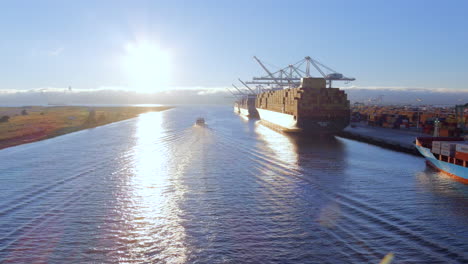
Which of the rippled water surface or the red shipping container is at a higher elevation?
the red shipping container

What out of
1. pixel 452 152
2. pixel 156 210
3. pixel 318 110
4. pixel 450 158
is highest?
pixel 318 110

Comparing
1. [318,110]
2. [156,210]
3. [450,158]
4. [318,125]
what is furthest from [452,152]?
[318,110]

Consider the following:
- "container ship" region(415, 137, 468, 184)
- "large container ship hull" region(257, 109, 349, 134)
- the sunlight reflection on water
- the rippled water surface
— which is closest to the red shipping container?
"container ship" region(415, 137, 468, 184)

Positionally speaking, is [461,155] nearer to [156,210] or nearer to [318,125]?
[156,210]

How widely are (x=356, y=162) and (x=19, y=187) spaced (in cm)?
2885

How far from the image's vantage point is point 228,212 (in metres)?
18.6

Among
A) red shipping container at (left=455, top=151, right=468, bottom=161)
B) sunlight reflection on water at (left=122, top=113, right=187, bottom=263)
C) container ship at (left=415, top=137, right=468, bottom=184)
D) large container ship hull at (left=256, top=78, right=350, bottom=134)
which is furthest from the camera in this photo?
large container ship hull at (left=256, top=78, right=350, bottom=134)

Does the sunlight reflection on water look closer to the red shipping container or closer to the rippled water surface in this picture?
the rippled water surface

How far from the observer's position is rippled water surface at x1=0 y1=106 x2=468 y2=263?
45.2 ft

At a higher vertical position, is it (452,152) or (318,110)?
(318,110)

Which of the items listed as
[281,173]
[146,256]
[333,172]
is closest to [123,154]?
[281,173]

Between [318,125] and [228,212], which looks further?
[318,125]

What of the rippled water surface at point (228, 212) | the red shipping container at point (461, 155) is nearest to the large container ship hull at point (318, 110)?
the rippled water surface at point (228, 212)

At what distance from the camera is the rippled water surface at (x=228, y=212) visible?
45.2 ft
